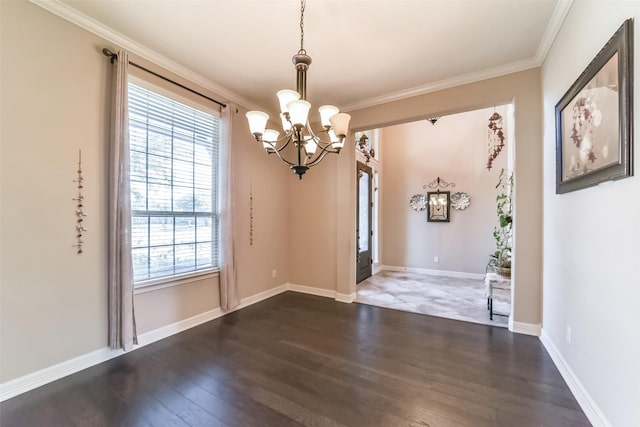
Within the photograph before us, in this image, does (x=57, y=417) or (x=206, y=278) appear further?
(x=206, y=278)

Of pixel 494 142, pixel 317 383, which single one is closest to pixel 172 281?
pixel 317 383

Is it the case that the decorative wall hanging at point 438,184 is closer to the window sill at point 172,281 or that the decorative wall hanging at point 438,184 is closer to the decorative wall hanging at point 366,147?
the decorative wall hanging at point 366,147

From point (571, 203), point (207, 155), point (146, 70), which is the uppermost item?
point (146, 70)

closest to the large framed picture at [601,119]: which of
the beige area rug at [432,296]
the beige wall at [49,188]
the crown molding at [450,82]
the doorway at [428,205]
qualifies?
the crown molding at [450,82]

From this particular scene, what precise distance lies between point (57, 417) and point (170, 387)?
654 mm

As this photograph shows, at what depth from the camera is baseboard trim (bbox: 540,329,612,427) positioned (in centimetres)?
166

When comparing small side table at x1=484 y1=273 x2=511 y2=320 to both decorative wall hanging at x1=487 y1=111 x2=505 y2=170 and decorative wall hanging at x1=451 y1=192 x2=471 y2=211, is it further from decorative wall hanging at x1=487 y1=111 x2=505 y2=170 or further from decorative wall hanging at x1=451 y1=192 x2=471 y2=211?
decorative wall hanging at x1=487 y1=111 x2=505 y2=170

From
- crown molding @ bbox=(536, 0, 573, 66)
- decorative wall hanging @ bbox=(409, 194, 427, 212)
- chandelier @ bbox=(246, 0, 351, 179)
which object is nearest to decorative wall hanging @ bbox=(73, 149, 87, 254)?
chandelier @ bbox=(246, 0, 351, 179)

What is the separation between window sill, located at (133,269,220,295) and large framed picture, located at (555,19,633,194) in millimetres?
3743

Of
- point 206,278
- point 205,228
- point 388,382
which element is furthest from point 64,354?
point 388,382

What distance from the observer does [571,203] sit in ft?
7.07

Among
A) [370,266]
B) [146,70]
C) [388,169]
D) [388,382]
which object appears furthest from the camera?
[388,169]

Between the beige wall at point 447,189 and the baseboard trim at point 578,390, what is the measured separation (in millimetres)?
3481

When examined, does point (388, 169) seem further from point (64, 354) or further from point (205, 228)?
point (64, 354)
